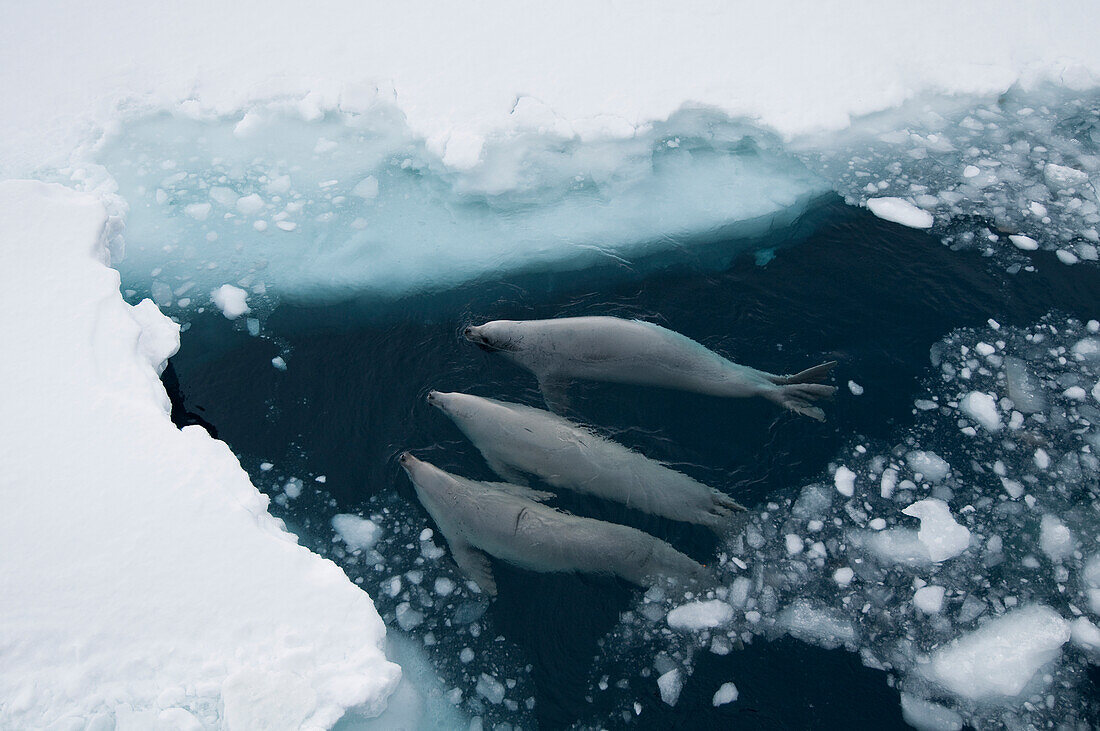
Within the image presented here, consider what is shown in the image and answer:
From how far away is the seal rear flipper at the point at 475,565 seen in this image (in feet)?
15.0

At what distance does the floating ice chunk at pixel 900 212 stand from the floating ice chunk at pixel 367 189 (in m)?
4.34

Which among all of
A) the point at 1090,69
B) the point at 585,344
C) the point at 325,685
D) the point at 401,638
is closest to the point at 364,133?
the point at 585,344

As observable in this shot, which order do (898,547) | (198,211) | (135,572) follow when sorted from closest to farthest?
1. (135,572)
2. (898,547)
3. (198,211)

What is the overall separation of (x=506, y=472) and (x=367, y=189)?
3.07m

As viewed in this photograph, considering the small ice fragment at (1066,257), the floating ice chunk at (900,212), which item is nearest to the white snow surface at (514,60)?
the floating ice chunk at (900,212)

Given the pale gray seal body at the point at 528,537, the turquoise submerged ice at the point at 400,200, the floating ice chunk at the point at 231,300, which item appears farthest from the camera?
the turquoise submerged ice at the point at 400,200

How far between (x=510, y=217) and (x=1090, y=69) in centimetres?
609

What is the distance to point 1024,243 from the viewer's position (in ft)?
20.1

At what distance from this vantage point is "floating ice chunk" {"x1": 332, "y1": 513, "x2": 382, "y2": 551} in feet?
15.7

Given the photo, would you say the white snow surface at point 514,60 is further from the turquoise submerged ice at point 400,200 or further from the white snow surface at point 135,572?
the white snow surface at point 135,572

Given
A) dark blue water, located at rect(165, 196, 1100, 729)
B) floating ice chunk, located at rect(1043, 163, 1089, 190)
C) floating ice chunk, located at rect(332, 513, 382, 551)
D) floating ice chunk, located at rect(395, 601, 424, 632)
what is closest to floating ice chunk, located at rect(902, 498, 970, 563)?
dark blue water, located at rect(165, 196, 1100, 729)

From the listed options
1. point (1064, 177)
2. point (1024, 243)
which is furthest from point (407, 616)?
point (1064, 177)

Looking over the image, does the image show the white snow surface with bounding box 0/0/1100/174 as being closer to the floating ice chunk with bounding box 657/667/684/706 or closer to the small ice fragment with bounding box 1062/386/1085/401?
the small ice fragment with bounding box 1062/386/1085/401

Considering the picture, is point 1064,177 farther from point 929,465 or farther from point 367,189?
point 367,189
